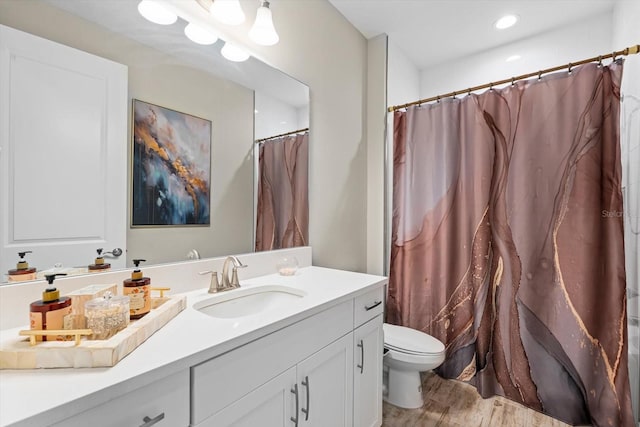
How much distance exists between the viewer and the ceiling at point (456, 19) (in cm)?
184

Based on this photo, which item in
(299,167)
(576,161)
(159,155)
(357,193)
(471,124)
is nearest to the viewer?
(159,155)

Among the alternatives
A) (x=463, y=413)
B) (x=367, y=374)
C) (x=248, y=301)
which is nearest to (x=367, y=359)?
(x=367, y=374)

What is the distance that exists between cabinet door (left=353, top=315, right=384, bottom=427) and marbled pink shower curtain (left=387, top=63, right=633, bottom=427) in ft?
2.58

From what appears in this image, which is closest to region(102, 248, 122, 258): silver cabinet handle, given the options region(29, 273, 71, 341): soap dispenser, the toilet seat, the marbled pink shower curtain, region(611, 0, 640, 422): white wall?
region(29, 273, 71, 341): soap dispenser

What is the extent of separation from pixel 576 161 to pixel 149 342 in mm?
2093

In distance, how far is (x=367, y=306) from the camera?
1.35m

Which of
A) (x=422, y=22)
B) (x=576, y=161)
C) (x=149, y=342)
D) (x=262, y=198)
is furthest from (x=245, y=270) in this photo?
(x=422, y=22)

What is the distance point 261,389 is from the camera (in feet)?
2.82

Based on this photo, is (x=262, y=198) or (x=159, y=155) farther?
(x=262, y=198)

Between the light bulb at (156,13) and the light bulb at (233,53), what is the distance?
224 millimetres

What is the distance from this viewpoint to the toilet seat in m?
1.68

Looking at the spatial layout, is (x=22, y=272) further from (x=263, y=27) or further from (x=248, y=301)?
(x=263, y=27)

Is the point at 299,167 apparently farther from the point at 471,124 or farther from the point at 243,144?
the point at 471,124

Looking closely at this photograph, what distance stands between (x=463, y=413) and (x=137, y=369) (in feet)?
5.97
